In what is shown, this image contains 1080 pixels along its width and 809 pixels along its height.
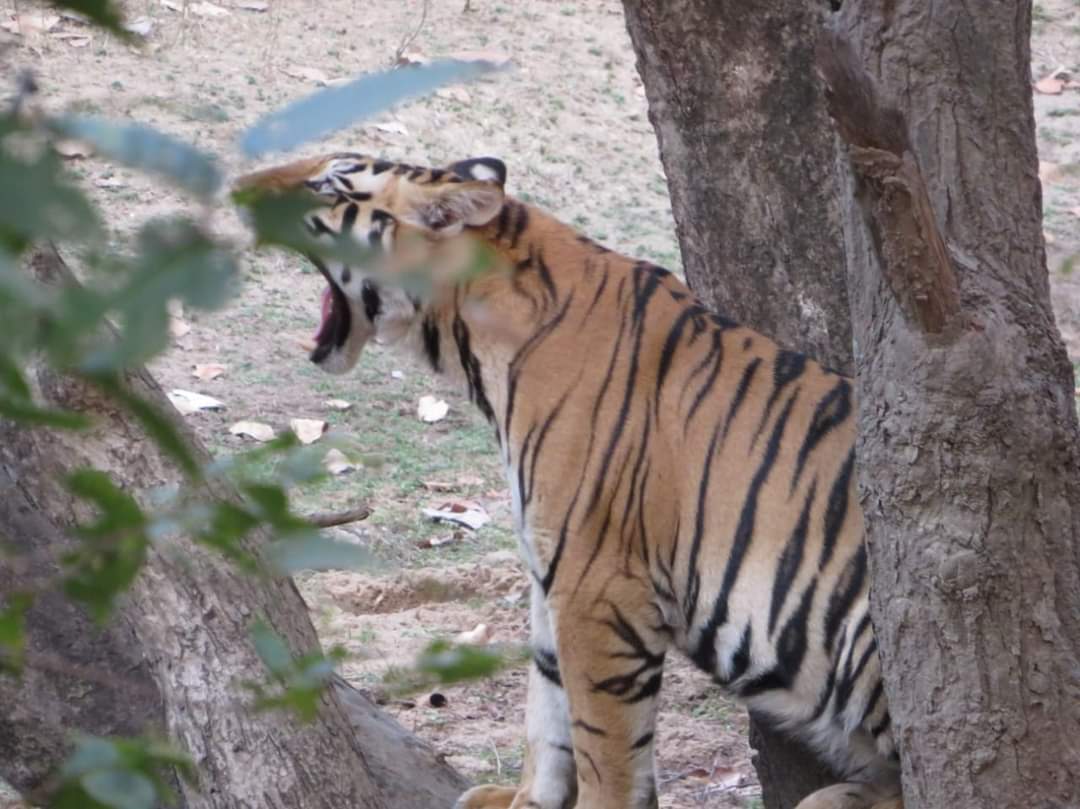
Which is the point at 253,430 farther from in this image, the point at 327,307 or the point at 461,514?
the point at 327,307

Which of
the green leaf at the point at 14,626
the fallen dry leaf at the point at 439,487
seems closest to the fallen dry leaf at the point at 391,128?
the fallen dry leaf at the point at 439,487

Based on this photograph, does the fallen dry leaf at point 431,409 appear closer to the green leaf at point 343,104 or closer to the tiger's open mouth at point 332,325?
the tiger's open mouth at point 332,325

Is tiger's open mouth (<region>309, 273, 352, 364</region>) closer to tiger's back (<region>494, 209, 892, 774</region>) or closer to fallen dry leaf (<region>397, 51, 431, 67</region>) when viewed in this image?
tiger's back (<region>494, 209, 892, 774</region>)

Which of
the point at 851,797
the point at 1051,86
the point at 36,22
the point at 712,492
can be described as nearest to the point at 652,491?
the point at 712,492

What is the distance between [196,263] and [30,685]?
8.98 ft

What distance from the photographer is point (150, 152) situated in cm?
69

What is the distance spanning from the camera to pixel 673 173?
12.0ft

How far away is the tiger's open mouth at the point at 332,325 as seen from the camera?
378cm

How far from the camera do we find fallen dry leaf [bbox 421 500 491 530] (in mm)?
6000

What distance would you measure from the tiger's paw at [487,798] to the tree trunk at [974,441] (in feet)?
4.68

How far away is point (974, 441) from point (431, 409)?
4.71 metres

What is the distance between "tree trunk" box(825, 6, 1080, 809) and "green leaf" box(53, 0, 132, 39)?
1688mm

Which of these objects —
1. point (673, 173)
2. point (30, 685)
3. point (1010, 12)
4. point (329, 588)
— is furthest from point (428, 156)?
point (1010, 12)

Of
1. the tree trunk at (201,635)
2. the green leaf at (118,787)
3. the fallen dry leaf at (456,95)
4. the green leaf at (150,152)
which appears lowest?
the tree trunk at (201,635)
